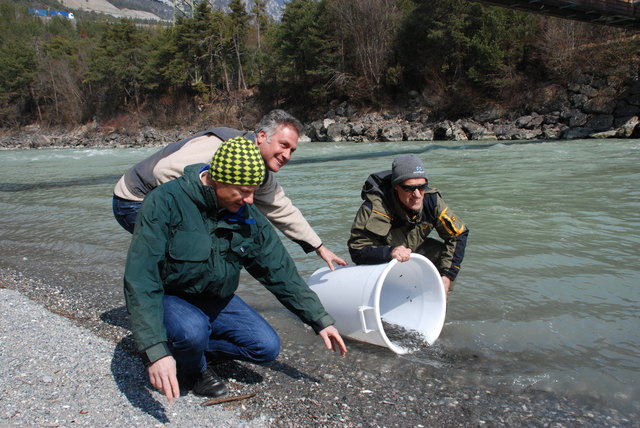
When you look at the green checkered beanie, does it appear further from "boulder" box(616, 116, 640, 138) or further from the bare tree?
the bare tree

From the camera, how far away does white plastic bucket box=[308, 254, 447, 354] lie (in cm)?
289

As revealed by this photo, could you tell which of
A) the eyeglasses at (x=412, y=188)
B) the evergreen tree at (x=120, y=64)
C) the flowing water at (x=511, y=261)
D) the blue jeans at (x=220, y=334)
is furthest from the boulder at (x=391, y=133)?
the evergreen tree at (x=120, y=64)

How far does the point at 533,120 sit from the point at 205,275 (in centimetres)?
2390

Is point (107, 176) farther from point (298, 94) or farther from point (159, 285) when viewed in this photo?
point (298, 94)

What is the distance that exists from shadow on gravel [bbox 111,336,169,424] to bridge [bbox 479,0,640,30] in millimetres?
17882

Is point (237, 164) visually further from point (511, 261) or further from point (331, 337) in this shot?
point (511, 261)

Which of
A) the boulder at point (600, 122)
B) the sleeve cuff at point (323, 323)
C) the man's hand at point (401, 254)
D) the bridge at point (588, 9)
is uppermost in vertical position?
the bridge at point (588, 9)

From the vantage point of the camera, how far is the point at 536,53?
27.3m

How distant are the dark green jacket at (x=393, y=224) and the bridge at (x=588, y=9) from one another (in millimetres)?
16217

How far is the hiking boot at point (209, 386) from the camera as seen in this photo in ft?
7.68

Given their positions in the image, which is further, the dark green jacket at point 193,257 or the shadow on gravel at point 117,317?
the shadow on gravel at point 117,317

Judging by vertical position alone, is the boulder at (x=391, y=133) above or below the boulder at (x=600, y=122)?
below

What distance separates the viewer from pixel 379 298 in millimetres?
3355

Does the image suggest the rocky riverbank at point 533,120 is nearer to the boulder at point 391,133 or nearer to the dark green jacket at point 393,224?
the boulder at point 391,133
